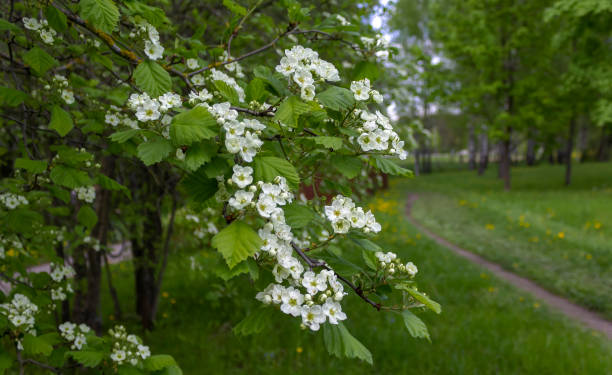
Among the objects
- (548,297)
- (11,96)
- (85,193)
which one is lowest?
(548,297)

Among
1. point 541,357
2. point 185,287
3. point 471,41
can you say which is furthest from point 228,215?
point 471,41

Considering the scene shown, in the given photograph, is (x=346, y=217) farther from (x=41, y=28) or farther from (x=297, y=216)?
(x=41, y=28)

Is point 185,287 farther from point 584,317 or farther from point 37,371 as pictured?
point 584,317

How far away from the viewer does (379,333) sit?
476 cm

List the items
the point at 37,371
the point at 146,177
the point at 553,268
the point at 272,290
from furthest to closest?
1. the point at 553,268
2. the point at 146,177
3. the point at 37,371
4. the point at 272,290

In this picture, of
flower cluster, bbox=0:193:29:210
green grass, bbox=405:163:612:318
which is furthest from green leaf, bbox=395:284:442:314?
green grass, bbox=405:163:612:318

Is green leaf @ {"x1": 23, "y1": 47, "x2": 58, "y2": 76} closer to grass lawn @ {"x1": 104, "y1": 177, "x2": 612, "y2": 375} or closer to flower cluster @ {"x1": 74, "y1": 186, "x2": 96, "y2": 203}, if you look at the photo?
flower cluster @ {"x1": 74, "y1": 186, "x2": 96, "y2": 203}

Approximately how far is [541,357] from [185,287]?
4.80 m

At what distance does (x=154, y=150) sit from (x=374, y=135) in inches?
29.9

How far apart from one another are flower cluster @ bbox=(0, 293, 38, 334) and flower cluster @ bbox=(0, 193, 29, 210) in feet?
1.67

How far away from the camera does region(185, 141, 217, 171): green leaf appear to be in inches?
49.4

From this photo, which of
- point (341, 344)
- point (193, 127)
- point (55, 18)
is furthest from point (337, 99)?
point (55, 18)

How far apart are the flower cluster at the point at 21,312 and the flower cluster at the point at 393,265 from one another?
192 cm

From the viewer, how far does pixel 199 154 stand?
1304mm
